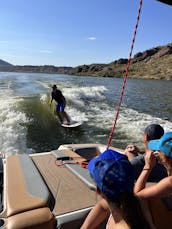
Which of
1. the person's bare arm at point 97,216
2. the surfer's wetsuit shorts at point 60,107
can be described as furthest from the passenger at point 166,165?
the surfer's wetsuit shorts at point 60,107

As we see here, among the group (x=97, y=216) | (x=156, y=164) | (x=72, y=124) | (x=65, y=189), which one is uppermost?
(x=156, y=164)

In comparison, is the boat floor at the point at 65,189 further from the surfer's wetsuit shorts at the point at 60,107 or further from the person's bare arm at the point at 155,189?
the surfer's wetsuit shorts at the point at 60,107

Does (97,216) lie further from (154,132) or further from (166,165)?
(154,132)

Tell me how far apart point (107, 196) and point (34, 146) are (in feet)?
23.6

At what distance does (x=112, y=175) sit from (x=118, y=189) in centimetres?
8

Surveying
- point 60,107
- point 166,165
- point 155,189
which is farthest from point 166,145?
point 60,107

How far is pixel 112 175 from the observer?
139 centimetres

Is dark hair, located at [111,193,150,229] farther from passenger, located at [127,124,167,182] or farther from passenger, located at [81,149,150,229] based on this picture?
passenger, located at [127,124,167,182]

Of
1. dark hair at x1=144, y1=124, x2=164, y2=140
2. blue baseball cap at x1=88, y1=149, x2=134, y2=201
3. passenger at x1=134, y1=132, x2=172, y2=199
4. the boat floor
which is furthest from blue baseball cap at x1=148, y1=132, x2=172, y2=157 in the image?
the boat floor

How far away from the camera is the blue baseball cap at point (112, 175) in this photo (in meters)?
1.35

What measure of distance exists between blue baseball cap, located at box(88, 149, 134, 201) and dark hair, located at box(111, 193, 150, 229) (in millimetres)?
50

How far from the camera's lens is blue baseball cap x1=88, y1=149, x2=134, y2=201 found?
1.35 meters

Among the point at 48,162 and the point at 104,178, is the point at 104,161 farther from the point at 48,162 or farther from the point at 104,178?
the point at 48,162

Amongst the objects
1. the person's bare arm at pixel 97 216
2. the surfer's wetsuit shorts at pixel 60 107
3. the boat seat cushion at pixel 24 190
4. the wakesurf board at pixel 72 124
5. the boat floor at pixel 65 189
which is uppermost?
the person's bare arm at pixel 97 216
